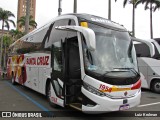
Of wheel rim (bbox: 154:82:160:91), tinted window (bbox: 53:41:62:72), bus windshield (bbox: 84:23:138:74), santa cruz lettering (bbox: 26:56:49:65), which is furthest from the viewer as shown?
wheel rim (bbox: 154:82:160:91)

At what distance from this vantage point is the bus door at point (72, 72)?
772 centimetres

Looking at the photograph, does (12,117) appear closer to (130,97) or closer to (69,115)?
(69,115)

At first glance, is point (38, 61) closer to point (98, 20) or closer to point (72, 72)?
point (72, 72)

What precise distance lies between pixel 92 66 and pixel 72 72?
3.91 ft

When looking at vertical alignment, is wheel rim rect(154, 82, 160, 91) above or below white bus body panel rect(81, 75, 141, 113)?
below

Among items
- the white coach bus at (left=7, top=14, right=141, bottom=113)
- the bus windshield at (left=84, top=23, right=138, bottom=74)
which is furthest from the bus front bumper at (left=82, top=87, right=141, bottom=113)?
the bus windshield at (left=84, top=23, right=138, bottom=74)

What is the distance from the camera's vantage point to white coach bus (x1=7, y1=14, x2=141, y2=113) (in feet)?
22.9

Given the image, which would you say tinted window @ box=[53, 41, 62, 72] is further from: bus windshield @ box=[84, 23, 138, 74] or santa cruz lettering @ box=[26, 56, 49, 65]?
bus windshield @ box=[84, 23, 138, 74]

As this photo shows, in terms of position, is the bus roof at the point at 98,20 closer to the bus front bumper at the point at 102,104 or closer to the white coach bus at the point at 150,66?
the bus front bumper at the point at 102,104

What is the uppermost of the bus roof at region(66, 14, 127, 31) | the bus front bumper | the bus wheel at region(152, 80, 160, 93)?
the bus roof at region(66, 14, 127, 31)

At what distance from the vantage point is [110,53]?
7.52 metres

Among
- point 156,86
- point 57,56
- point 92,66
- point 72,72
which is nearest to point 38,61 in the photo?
point 57,56

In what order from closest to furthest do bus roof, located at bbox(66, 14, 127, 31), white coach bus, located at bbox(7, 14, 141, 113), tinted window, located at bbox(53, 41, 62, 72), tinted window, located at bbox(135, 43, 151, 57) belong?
white coach bus, located at bbox(7, 14, 141, 113) < bus roof, located at bbox(66, 14, 127, 31) < tinted window, located at bbox(53, 41, 62, 72) < tinted window, located at bbox(135, 43, 151, 57)

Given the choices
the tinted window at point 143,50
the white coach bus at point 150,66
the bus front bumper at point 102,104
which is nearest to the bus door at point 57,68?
the bus front bumper at point 102,104
